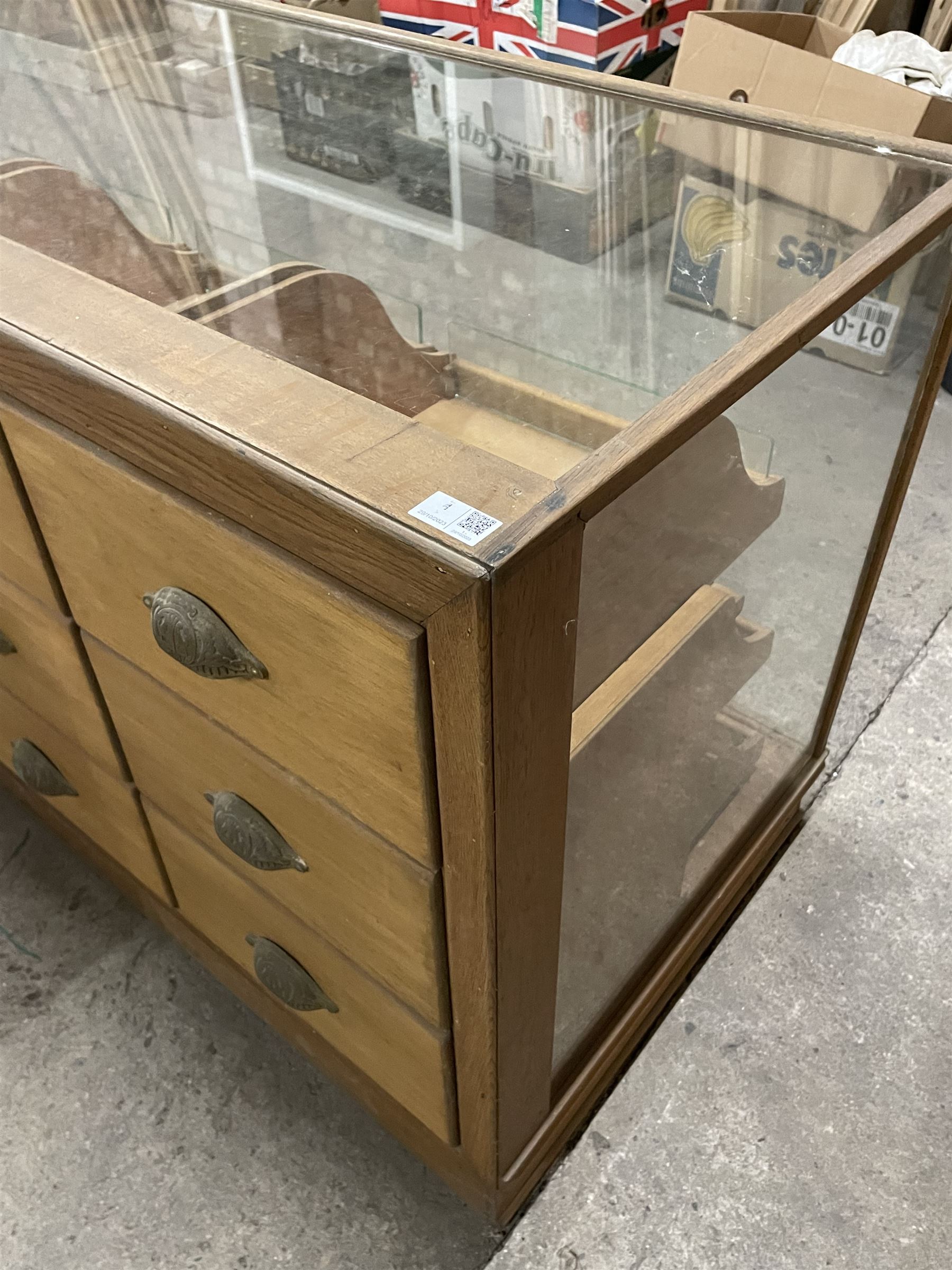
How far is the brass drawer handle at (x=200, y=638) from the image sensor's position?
0.67 metres

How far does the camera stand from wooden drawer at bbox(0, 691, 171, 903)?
3.47 ft

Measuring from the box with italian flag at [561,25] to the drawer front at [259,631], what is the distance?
1.72 m

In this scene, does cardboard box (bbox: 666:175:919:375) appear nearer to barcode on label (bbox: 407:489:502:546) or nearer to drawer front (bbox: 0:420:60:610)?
barcode on label (bbox: 407:489:502:546)

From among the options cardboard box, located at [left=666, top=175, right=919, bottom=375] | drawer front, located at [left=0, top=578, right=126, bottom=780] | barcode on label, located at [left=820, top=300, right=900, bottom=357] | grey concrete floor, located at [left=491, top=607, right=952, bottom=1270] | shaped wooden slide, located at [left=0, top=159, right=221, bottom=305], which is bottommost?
grey concrete floor, located at [left=491, top=607, right=952, bottom=1270]

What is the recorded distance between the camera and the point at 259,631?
646 mm

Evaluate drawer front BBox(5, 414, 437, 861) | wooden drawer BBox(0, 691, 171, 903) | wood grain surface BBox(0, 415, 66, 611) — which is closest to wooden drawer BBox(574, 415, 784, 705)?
drawer front BBox(5, 414, 437, 861)

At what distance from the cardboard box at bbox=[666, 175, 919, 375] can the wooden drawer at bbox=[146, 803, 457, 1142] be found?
0.60 m

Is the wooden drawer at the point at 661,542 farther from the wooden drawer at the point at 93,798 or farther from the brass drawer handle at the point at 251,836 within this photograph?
the wooden drawer at the point at 93,798

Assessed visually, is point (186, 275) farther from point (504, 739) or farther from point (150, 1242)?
point (150, 1242)

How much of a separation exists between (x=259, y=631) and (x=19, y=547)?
0.32 meters

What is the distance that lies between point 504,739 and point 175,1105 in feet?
2.65

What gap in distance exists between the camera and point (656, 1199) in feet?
3.44

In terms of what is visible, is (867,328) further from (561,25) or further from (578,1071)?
(561,25)

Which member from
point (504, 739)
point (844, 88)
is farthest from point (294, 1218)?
point (844, 88)
